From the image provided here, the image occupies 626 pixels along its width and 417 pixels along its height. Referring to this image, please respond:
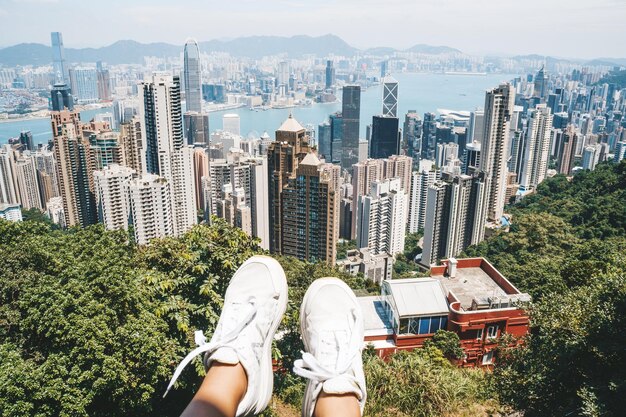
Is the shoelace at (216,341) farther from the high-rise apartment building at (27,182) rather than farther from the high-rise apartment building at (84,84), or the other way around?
the high-rise apartment building at (84,84)

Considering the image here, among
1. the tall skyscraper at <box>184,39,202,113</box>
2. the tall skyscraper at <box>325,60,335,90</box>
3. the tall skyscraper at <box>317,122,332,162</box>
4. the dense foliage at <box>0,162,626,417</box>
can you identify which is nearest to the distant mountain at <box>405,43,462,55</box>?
the tall skyscraper at <box>325,60,335,90</box>

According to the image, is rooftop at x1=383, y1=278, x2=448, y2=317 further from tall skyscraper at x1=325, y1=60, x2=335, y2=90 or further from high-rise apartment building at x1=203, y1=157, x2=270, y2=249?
tall skyscraper at x1=325, y1=60, x2=335, y2=90

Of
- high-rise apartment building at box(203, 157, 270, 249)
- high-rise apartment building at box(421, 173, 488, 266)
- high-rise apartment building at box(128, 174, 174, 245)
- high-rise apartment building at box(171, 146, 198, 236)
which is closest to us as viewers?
high-rise apartment building at box(128, 174, 174, 245)

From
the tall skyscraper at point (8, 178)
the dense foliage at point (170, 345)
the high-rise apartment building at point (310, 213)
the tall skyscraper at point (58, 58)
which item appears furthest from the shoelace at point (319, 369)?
the tall skyscraper at point (58, 58)

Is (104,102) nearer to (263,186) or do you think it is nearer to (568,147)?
(263,186)

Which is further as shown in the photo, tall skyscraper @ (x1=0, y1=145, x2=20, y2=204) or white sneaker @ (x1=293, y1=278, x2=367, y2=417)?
tall skyscraper @ (x1=0, y1=145, x2=20, y2=204)
